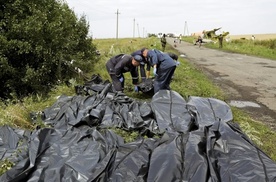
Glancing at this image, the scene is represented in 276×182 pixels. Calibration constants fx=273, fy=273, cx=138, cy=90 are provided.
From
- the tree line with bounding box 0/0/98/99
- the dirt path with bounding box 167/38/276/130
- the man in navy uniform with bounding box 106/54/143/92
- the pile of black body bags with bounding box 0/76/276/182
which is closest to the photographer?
the pile of black body bags with bounding box 0/76/276/182

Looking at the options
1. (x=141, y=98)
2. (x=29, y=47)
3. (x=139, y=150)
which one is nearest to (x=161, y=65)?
(x=141, y=98)

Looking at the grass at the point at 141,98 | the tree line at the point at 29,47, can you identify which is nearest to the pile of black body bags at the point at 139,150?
the grass at the point at 141,98

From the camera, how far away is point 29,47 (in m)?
6.60

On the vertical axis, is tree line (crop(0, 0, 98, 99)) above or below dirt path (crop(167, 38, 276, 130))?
above

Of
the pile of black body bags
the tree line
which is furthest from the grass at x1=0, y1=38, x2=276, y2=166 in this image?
the tree line

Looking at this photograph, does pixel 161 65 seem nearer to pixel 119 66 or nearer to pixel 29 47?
pixel 119 66

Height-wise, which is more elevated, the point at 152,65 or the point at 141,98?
the point at 152,65

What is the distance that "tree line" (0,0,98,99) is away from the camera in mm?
6555

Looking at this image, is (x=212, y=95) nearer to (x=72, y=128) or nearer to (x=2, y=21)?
(x=72, y=128)

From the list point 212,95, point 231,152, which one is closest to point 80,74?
point 212,95

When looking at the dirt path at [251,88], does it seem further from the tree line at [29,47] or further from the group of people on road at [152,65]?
the tree line at [29,47]

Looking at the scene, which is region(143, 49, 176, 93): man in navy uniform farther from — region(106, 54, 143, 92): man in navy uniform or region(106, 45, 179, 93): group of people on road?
region(106, 54, 143, 92): man in navy uniform

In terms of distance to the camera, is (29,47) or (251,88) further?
(251,88)

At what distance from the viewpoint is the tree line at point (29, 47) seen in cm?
655
